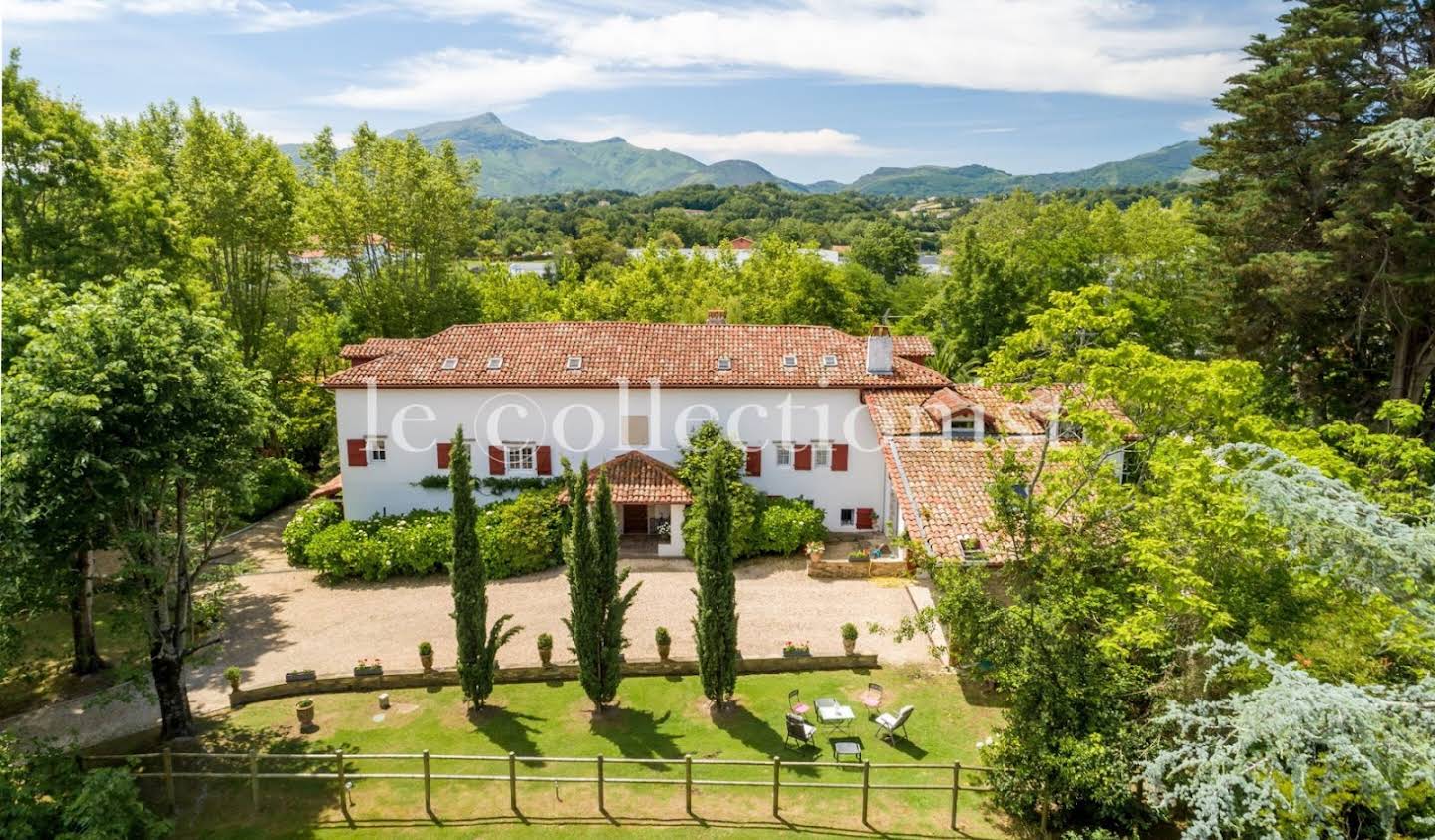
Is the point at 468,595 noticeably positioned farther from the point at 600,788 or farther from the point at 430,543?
the point at 430,543

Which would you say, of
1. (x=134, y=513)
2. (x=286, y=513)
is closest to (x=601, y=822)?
(x=134, y=513)

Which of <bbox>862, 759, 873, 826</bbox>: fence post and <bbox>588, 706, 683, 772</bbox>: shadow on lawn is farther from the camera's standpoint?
<bbox>588, 706, 683, 772</bbox>: shadow on lawn

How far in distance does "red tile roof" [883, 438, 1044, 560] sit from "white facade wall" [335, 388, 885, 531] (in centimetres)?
296

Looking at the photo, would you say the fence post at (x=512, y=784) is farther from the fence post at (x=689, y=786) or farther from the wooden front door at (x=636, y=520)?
the wooden front door at (x=636, y=520)

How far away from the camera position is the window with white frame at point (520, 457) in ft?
90.8

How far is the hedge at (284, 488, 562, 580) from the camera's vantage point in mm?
25047

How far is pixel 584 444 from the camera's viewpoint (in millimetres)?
27781

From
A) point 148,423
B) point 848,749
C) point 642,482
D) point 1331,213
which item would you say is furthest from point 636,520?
point 1331,213

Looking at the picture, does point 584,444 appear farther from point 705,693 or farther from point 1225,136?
point 1225,136

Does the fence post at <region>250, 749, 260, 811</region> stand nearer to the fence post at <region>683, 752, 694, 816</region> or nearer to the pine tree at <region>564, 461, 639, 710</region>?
the pine tree at <region>564, 461, 639, 710</region>

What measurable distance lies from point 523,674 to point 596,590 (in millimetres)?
3814

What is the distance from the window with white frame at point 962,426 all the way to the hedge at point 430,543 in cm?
1240

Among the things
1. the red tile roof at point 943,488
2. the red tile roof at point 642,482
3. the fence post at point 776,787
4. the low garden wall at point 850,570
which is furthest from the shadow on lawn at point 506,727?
the low garden wall at point 850,570

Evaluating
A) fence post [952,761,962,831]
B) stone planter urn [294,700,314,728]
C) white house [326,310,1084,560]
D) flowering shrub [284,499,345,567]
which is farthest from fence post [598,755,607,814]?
flowering shrub [284,499,345,567]
